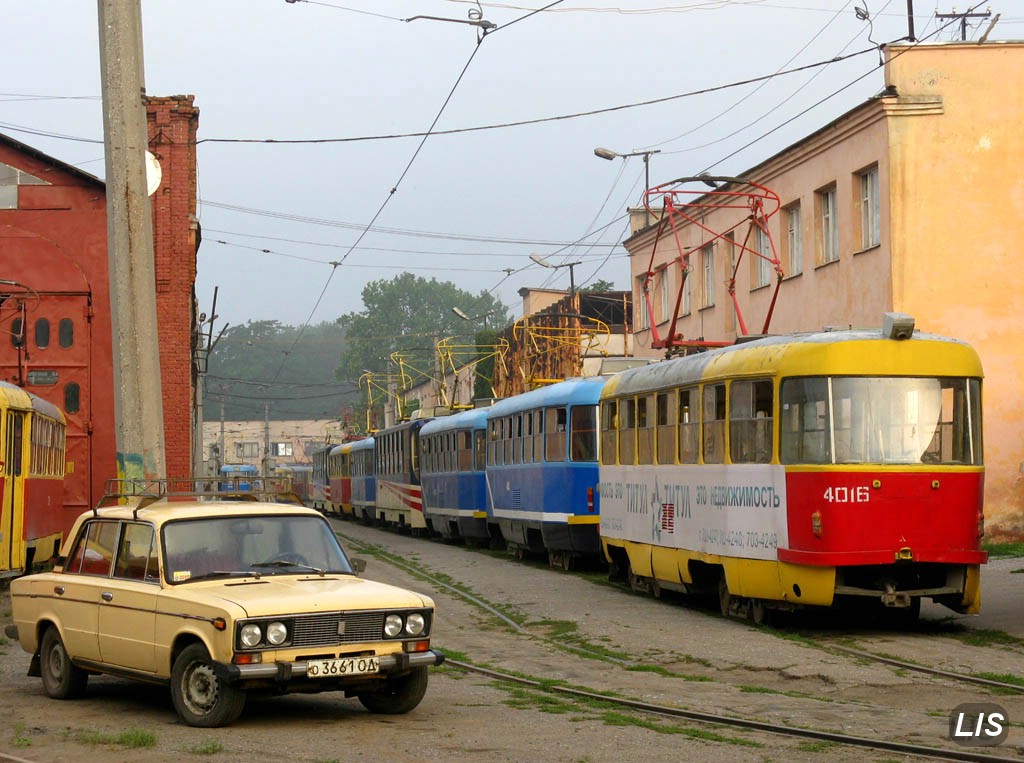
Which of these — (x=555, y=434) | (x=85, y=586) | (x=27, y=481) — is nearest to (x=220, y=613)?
(x=85, y=586)

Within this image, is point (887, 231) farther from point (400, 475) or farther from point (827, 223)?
point (400, 475)

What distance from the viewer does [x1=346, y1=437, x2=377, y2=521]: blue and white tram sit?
4847 cm

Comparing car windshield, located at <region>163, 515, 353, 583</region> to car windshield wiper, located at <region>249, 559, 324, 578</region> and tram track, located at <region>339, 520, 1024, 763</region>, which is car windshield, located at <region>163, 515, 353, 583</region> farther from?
tram track, located at <region>339, 520, 1024, 763</region>

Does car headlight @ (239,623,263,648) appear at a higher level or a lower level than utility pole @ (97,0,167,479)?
lower

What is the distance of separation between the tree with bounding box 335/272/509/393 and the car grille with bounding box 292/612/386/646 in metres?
111

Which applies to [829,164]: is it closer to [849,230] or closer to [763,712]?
[849,230]

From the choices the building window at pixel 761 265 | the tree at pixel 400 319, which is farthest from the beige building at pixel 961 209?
the tree at pixel 400 319

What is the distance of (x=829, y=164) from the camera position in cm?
2959

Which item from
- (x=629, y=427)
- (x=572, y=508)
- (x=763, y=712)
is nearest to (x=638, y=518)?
(x=629, y=427)

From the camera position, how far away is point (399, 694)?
32.4 feet

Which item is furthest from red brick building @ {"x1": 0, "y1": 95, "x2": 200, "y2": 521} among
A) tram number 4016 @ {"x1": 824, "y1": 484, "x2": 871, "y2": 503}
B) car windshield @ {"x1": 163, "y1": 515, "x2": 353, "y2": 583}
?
car windshield @ {"x1": 163, "y1": 515, "x2": 353, "y2": 583}

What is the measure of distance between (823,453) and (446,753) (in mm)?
6950

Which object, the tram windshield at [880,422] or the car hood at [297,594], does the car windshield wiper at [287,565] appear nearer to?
the car hood at [297,594]

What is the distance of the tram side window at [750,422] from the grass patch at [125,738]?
25.3 feet
